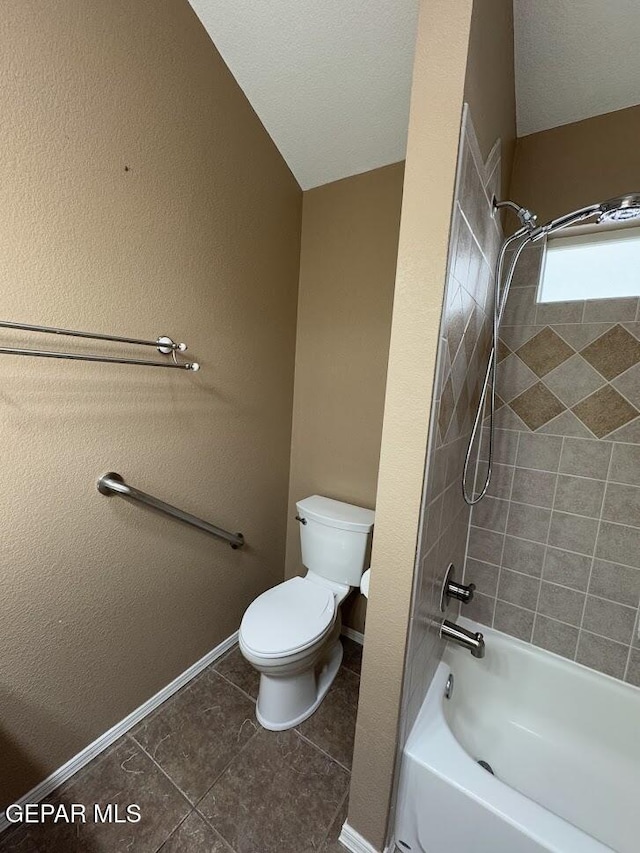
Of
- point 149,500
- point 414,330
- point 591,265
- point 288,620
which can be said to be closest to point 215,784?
point 288,620

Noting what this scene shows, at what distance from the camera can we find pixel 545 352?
50.8 inches

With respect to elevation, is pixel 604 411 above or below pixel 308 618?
above

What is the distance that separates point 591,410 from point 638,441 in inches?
6.4

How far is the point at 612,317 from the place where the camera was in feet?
3.85

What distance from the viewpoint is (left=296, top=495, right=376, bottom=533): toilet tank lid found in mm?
1519

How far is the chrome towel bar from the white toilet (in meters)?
0.89

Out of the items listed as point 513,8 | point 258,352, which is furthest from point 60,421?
point 513,8

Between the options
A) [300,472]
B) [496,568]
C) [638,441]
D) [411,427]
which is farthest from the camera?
[300,472]

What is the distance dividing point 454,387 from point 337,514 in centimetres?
89

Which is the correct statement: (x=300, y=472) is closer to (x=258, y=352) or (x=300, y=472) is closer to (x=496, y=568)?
(x=258, y=352)

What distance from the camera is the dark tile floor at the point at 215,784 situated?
3.29ft

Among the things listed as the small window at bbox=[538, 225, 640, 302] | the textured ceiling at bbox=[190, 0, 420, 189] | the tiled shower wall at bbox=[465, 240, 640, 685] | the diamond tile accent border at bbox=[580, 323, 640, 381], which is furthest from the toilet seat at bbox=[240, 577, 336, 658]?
the textured ceiling at bbox=[190, 0, 420, 189]

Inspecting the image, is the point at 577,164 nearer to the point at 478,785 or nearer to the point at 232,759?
the point at 478,785

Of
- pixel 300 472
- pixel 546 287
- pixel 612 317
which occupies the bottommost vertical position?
pixel 300 472
